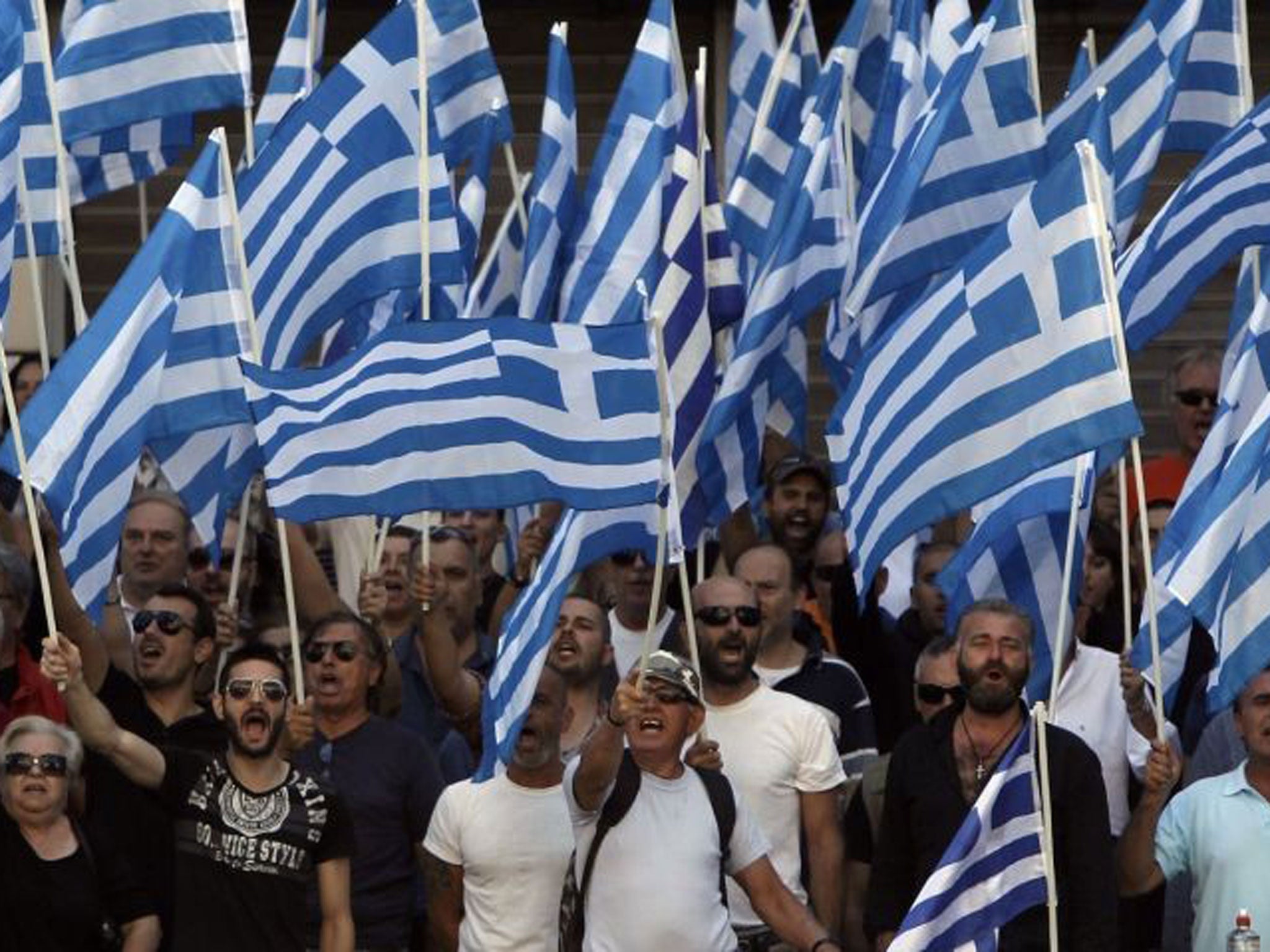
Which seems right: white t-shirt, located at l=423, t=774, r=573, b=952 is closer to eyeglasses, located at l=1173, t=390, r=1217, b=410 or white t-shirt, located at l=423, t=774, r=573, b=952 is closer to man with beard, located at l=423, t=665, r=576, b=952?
man with beard, located at l=423, t=665, r=576, b=952

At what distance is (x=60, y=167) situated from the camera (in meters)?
13.6

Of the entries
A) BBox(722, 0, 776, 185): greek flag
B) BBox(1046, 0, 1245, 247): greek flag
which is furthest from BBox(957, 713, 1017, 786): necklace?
BBox(722, 0, 776, 185): greek flag

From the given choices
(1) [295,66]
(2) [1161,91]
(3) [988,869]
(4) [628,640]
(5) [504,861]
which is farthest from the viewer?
(1) [295,66]

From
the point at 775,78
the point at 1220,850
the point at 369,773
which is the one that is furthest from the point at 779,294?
the point at 1220,850

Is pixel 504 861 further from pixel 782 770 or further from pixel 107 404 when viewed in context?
pixel 107 404

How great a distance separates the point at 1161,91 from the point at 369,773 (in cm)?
410

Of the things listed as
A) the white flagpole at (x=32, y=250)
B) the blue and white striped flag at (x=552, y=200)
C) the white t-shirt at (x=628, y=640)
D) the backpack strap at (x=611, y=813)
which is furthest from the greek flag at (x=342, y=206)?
the backpack strap at (x=611, y=813)

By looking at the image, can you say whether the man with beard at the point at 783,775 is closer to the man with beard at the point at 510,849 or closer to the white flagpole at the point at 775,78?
the man with beard at the point at 510,849

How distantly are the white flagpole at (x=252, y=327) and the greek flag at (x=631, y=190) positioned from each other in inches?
49.5

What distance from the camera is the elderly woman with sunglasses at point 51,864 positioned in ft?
39.1

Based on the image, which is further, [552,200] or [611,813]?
[552,200]

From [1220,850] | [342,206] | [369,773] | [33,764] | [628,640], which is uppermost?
[342,206]

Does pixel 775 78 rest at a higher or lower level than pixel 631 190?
higher

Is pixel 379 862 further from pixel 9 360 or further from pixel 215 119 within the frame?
pixel 215 119
